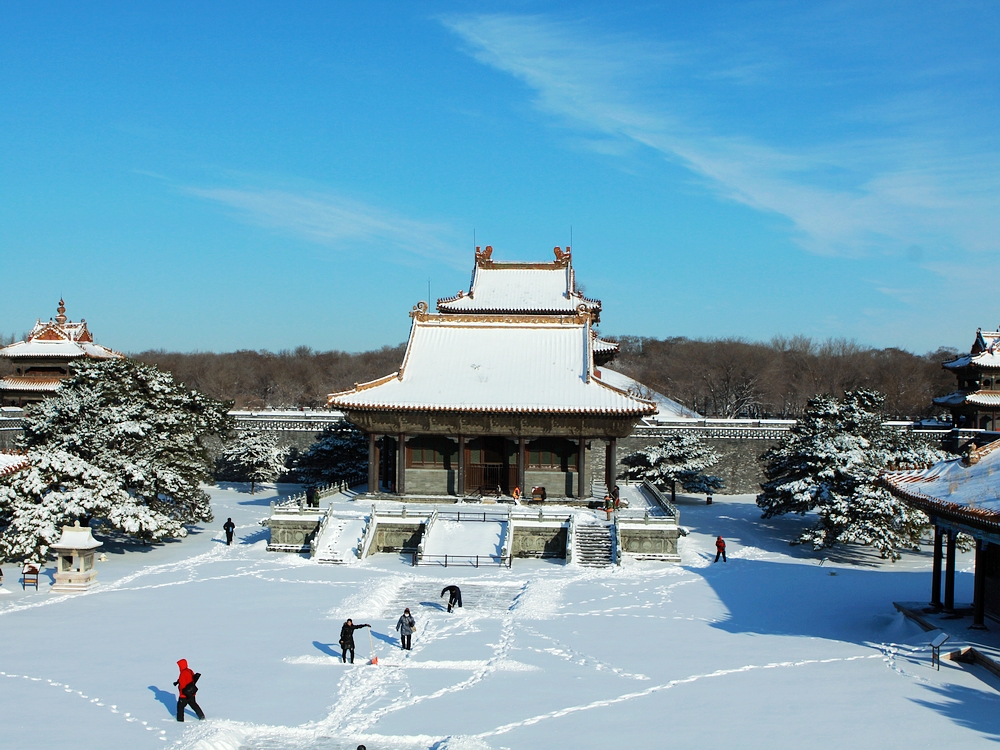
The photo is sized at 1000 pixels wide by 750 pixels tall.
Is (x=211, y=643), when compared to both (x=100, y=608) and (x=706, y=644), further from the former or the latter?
(x=706, y=644)

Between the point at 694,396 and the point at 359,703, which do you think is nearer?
the point at 359,703

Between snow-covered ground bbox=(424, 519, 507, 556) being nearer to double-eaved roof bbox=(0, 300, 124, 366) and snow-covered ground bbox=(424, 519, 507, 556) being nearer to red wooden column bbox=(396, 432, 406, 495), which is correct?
red wooden column bbox=(396, 432, 406, 495)

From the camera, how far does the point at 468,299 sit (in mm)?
42500

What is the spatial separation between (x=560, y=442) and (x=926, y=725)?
19715mm

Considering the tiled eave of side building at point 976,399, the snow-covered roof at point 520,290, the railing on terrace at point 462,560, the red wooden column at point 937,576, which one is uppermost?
the snow-covered roof at point 520,290

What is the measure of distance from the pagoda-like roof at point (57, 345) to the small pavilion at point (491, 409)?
917 inches

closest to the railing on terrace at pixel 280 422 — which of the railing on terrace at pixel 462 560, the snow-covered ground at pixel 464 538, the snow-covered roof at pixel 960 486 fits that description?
the snow-covered ground at pixel 464 538

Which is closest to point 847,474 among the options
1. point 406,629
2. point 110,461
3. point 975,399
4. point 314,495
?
point 314,495

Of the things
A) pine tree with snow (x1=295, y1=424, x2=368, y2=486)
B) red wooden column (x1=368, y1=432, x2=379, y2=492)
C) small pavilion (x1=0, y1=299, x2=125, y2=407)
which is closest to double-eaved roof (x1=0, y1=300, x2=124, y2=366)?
small pavilion (x1=0, y1=299, x2=125, y2=407)

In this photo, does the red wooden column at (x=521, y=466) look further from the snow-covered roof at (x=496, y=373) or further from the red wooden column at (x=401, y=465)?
the red wooden column at (x=401, y=465)

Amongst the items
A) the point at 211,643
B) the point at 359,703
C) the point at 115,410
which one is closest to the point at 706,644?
the point at 359,703

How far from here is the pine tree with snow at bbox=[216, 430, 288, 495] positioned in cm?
4416

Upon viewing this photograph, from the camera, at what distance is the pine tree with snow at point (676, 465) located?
137 feet

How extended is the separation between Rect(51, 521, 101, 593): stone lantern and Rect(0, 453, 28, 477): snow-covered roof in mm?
→ 3204
